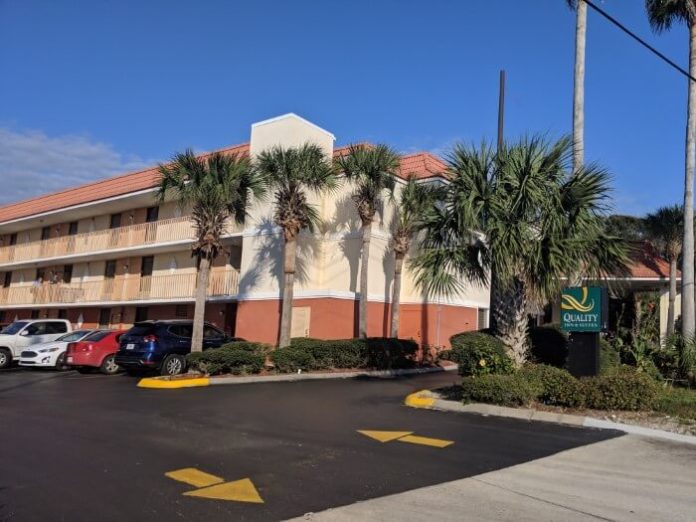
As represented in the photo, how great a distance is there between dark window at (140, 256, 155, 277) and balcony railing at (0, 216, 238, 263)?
4.41 feet

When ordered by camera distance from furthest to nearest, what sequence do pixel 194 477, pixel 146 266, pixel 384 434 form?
pixel 146 266, pixel 384 434, pixel 194 477

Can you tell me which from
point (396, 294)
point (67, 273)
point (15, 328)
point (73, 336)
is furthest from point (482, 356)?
point (67, 273)

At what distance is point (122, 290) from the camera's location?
1211 inches

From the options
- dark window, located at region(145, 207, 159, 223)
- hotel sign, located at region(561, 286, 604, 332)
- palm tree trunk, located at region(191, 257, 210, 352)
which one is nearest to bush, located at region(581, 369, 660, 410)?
hotel sign, located at region(561, 286, 604, 332)

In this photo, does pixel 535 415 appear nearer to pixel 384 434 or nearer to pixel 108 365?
pixel 384 434

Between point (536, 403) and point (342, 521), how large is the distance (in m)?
7.38

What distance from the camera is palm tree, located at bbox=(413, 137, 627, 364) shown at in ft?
40.5

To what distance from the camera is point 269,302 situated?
2403 centimetres

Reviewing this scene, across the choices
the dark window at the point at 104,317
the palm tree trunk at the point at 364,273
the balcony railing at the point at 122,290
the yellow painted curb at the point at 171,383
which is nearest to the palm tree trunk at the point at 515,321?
the yellow painted curb at the point at 171,383

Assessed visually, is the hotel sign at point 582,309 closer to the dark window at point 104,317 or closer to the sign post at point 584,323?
the sign post at point 584,323

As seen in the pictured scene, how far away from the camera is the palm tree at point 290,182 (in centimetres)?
1923

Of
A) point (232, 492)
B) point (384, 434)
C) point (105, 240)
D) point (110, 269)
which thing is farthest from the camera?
point (110, 269)

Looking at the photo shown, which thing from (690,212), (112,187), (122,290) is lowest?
(122,290)

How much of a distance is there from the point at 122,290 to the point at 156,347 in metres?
14.3
